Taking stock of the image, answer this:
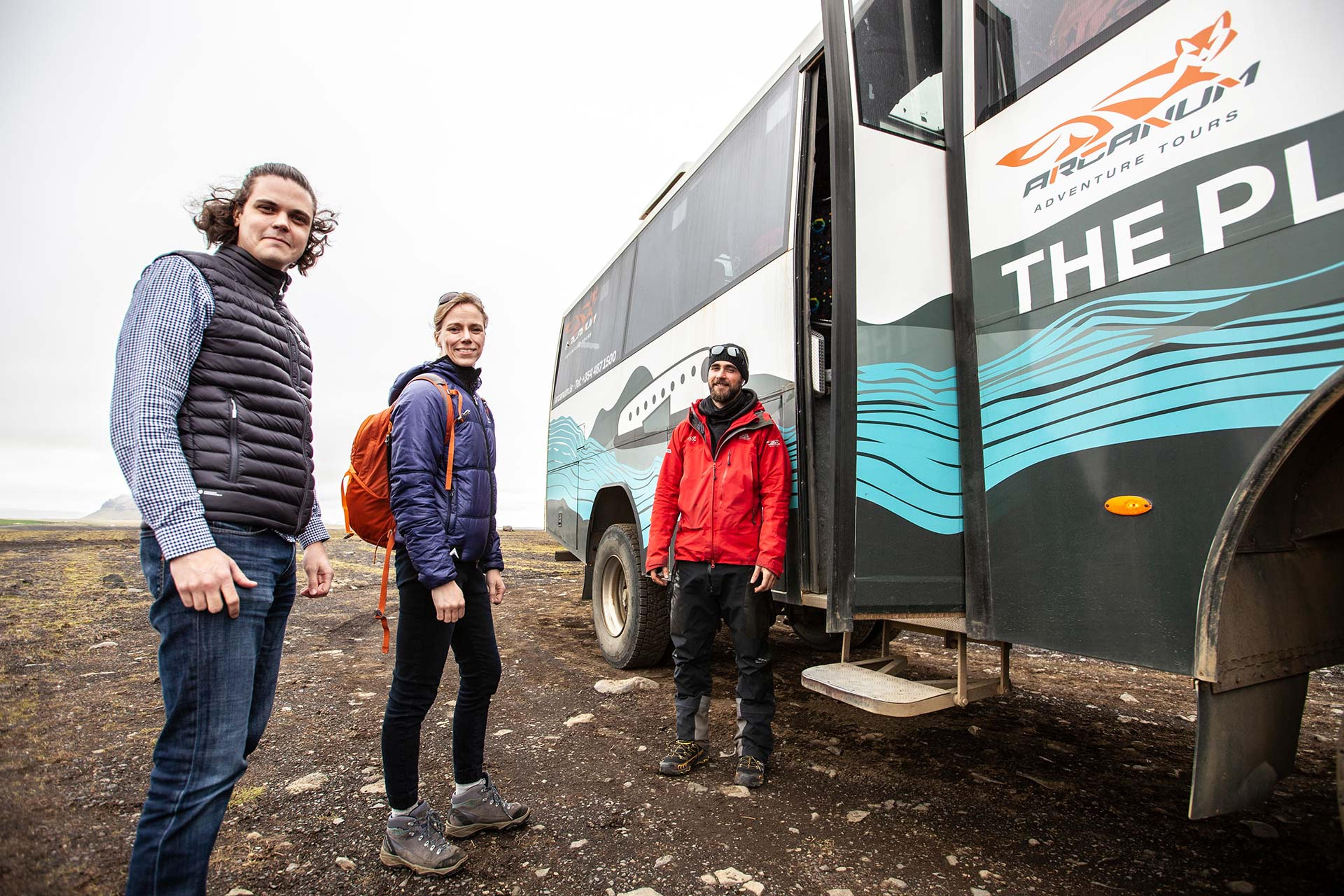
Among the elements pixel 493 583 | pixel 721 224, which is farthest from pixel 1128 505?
pixel 721 224

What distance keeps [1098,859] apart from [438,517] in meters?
2.42

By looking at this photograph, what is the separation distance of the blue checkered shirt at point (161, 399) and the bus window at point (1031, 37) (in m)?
2.55

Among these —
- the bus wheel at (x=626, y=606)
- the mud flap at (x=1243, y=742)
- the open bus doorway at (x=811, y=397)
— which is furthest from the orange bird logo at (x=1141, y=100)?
the bus wheel at (x=626, y=606)

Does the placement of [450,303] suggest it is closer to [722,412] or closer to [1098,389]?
[722,412]

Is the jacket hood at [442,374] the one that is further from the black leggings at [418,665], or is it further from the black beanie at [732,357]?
the black beanie at [732,357]

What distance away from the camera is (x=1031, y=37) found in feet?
7.55

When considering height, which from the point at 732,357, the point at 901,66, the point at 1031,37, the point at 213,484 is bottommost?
the point at 213,484

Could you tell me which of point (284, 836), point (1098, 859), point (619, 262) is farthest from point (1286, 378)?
point (619, 262)

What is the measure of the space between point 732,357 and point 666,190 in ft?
7.59

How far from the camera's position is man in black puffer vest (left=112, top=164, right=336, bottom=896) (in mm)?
1385

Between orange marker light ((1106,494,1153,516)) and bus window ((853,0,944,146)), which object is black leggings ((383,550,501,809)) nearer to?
orange marker light ((1106,494,1153,516))

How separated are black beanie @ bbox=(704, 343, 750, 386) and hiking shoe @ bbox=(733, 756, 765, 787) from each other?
167 cm

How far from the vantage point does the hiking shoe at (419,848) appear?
6.97 ft

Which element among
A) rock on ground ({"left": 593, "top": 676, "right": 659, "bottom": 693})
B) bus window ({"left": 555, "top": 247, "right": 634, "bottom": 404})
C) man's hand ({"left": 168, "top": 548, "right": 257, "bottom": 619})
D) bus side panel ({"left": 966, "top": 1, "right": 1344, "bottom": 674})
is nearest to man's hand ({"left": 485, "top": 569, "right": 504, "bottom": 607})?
man's hand ({"left": 168, "top": 548, "right": 257, "bottom": 619})
